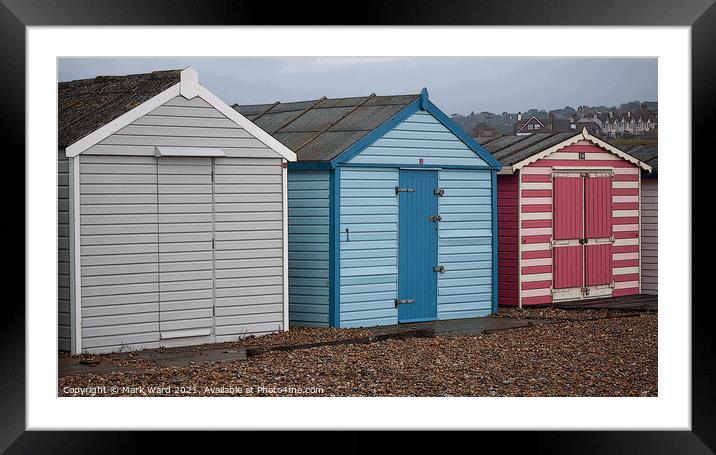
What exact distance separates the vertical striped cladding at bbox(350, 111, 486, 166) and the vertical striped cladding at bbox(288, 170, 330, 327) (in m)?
0.62

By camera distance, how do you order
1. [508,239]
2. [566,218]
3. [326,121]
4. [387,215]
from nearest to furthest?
[387,215] → [326,121] → [508,239] → [566,218]

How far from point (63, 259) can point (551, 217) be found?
304 inches

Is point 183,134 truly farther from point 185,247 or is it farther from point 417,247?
point 417,247

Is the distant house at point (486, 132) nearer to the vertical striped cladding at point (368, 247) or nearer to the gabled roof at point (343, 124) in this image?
the gabled roof at point (343, 124)

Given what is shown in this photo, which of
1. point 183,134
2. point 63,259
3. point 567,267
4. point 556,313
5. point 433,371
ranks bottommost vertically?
point 433,371

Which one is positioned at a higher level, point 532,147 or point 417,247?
point 532,147

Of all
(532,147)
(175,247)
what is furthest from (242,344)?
(532,147)

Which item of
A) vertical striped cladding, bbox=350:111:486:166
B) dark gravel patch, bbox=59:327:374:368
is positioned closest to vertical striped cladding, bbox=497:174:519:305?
vertical striped cladding, bbox=350:111:486:166

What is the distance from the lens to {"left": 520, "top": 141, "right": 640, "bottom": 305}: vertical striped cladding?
17.6m

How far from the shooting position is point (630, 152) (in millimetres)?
20156

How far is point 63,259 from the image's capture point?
1271cm

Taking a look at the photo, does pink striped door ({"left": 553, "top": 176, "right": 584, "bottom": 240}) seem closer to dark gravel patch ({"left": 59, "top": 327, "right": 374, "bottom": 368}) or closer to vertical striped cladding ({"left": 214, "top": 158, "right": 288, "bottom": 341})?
dark gravel patch ({"left": 59, "top": 327, "right": 374, "bottom": 368})
